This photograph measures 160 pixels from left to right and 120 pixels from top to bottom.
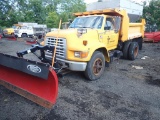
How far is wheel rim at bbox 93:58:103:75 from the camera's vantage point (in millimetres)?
5331

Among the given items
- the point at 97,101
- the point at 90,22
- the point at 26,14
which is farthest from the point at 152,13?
the point at 26,14

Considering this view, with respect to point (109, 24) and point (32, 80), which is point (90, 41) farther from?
point (32, 80)

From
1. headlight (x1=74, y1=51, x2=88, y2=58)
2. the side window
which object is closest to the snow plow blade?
headlight (x1=74, y1=51, x2=88, y2=58)

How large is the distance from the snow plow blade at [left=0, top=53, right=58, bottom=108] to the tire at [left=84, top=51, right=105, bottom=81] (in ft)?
6.01

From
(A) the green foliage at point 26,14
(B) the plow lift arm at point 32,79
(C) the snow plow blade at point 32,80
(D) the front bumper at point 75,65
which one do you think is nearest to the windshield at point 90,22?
(D) the front bumper at point 75,65

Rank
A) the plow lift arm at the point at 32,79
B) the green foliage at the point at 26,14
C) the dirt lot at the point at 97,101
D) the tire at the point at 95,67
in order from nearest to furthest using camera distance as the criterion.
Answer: the plow lift arm at the point at 32,79
the dirt lot at the point at 97,101
the tire at the point at 95,67
the green foliage at the point at 26,14

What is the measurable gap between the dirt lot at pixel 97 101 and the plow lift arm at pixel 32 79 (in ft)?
0.83

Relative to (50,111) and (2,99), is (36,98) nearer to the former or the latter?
(50,111)

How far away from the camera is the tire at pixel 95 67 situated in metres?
5.09

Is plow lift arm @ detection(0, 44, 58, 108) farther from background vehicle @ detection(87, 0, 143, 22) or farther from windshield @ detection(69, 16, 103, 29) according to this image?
background vehicle @ detection(87, 0, 143, 22)

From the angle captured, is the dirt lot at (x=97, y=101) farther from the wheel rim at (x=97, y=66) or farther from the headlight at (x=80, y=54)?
the headlight at (x=80, y=54)

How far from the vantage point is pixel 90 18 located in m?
6.27

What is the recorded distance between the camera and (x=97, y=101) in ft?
13.3

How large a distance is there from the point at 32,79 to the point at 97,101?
1.63 meters
